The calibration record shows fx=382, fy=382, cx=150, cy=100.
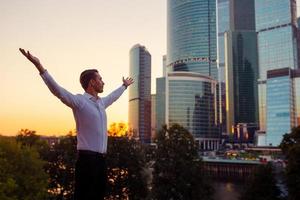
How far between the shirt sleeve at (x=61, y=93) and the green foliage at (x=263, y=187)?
29250 millimetres

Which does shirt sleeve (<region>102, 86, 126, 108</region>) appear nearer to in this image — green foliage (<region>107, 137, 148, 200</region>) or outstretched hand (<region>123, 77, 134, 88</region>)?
outstretched hand (<region>123, 77, 134, 88</region>)

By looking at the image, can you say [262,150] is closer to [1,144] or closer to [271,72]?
[271,72]

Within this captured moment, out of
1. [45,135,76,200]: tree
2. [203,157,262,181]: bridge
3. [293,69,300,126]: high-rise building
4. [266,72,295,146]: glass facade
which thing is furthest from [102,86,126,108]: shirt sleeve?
[293,69,300,126]: high-rise building

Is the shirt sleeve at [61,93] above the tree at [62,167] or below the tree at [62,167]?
above

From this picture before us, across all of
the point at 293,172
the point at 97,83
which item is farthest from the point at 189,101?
the point at 97,83

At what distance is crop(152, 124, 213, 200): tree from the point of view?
1340 inches

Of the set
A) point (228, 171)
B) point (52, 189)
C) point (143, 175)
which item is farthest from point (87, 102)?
point (228, 171)

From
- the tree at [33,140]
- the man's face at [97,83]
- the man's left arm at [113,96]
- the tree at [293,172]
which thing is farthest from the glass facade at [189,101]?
the man's face at [97,83]

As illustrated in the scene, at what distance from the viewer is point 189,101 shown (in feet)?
588

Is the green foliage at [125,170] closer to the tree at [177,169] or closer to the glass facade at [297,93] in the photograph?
the tree at [177,169]

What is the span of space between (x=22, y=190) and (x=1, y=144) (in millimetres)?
3840

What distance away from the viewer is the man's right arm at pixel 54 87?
406 centimetres

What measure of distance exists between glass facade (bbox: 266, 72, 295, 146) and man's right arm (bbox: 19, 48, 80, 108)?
174419 millimetres

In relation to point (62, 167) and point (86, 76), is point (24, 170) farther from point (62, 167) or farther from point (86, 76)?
point (86, 76)
